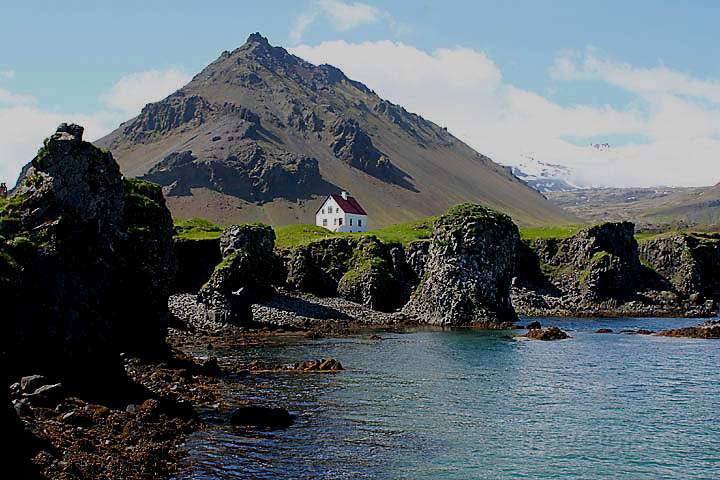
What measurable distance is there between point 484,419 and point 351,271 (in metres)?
71.6

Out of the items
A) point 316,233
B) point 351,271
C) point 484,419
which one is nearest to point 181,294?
point 351,271

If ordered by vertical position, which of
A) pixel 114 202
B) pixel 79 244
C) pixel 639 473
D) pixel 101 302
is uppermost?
pixel 114 202

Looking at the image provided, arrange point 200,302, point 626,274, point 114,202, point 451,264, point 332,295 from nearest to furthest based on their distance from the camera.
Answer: point 114,202 < point 200,302 < point 451,264 < point 332,295 < point 626,274

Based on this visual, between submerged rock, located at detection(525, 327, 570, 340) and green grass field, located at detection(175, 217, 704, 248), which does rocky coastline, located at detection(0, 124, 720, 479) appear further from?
green grass field, located at detection(175, 217, 704, 248)

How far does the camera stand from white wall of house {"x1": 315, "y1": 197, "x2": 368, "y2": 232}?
555 ft

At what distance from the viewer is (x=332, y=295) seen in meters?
106

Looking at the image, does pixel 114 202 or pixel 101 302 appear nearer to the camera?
pixel 101 302

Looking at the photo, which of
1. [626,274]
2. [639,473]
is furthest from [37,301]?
[626,274]

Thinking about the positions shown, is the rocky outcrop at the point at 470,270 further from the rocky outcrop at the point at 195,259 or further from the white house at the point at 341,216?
the white house at the point at 341,216

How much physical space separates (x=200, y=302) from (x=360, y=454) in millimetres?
59609

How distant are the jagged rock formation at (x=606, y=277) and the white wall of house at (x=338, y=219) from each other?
48119 mm

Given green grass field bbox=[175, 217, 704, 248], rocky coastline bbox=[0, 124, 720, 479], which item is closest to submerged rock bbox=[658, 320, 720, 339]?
rocky coastline bbox=[0, 124, 720, 479]

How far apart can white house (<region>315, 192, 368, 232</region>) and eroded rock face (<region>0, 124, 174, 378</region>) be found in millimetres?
123820

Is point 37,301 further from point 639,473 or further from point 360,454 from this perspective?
point 639,473
